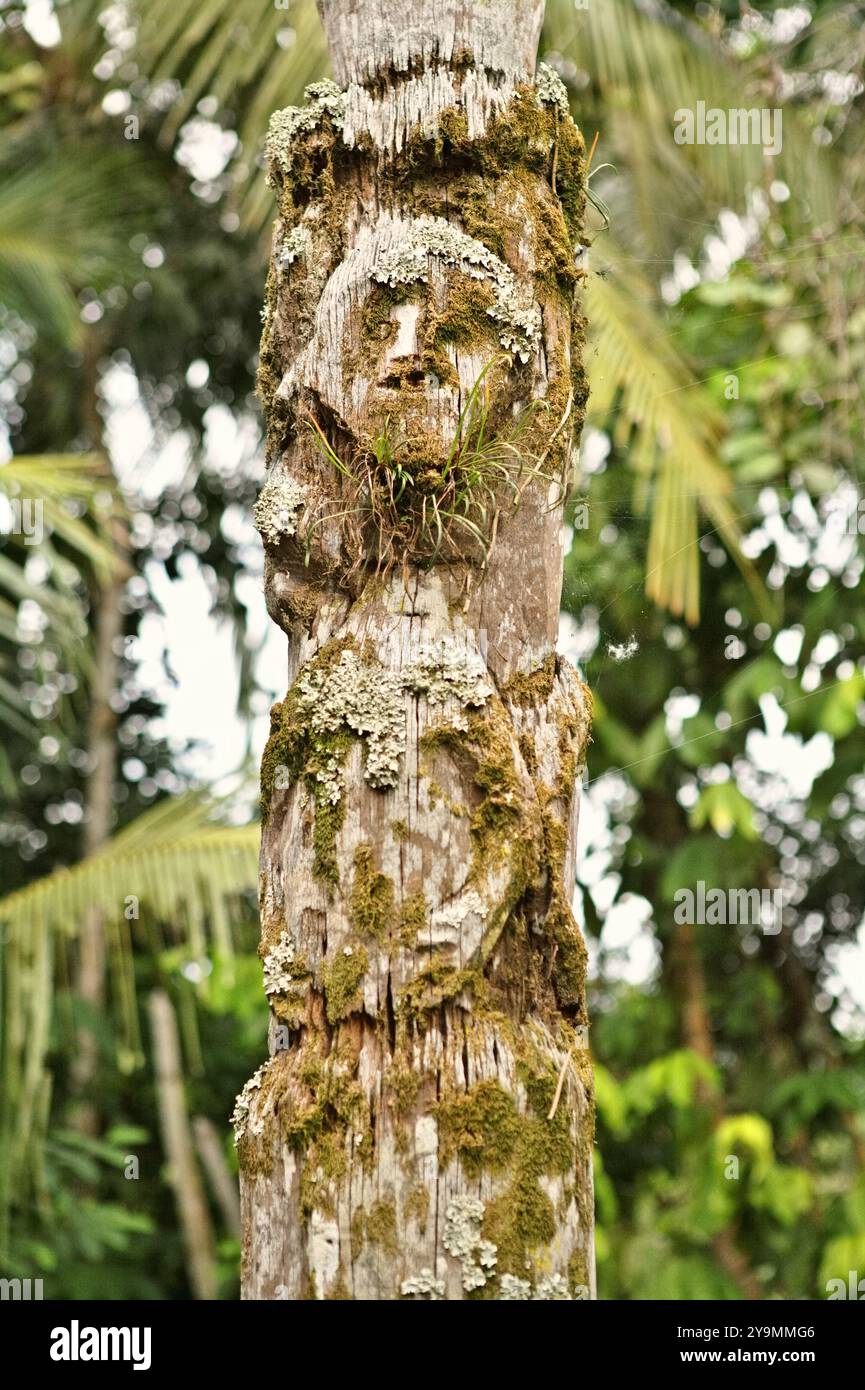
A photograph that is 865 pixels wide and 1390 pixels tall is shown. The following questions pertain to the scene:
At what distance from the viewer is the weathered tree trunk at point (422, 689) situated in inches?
52.4

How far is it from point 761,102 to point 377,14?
363cm

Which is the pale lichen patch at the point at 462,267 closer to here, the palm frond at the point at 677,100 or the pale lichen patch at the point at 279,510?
the pale lichen patch at the point at 279,510

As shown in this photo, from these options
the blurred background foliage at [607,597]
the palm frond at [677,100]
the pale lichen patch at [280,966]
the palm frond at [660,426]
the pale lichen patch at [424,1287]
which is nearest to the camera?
the pale lichen patch at [424,1287]

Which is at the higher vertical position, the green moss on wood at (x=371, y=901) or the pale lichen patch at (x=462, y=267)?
the pale lichen patch at (x=462, y=267)

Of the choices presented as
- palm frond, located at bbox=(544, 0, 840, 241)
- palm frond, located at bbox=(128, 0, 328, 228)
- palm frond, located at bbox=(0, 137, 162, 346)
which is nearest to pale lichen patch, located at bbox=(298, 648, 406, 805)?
palm frond, located at bbox=(128, 0, 328, 228)

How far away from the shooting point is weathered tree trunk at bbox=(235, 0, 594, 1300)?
1331 mm

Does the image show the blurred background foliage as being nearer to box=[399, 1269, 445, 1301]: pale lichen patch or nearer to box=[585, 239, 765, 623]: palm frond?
box=[585, 239, 765, 623]: palm frond

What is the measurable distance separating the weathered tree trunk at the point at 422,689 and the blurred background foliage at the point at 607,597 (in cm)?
48

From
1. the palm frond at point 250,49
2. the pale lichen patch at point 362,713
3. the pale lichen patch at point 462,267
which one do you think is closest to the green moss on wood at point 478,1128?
the pale lichen patch at point 362,713

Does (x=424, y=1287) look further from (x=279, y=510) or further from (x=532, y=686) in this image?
(x=279, y=510)

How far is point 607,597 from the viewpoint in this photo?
193 cm

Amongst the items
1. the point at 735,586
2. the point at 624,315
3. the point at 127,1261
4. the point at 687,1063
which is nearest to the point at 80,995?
the point at 127,1261

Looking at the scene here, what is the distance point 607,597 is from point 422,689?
1.89ft

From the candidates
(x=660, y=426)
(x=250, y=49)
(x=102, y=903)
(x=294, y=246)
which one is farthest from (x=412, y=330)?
(x=250, y=49)
